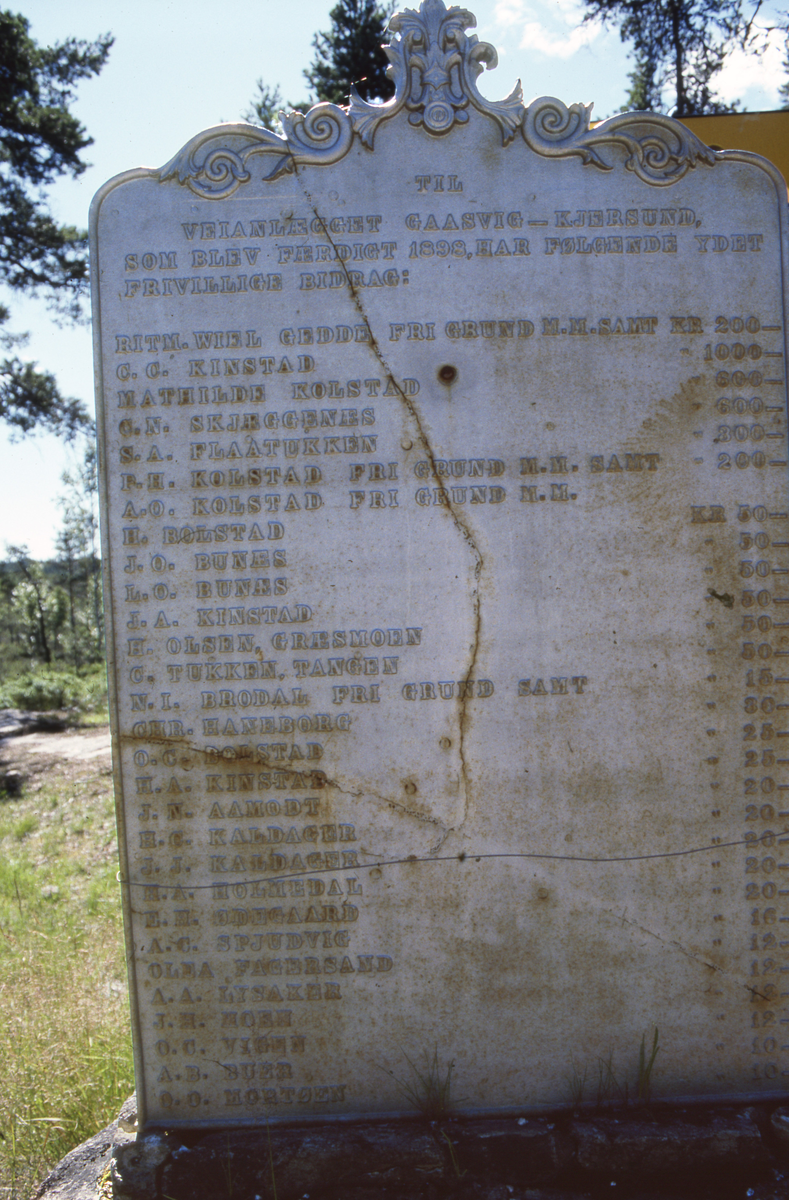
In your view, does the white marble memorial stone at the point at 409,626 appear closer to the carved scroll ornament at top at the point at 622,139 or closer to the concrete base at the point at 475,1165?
the carved scroll ornament at top at the point at 622,139

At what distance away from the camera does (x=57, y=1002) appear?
146 inches

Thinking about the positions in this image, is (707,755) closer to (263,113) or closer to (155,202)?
(155,202)

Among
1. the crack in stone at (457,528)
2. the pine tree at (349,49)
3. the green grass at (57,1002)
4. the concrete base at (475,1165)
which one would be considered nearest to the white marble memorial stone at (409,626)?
the crack in stone at (457,528)

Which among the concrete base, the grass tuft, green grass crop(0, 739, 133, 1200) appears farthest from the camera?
green grass crop(0, 739, 133, 1200)

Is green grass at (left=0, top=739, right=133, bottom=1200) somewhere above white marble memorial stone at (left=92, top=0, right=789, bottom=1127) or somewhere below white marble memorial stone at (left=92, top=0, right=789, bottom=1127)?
below

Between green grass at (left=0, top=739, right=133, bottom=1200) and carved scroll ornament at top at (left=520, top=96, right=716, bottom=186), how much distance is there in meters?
3.79

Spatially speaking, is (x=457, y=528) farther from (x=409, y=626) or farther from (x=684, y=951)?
(x=684, y=951)

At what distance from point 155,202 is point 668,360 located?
5.91 feet

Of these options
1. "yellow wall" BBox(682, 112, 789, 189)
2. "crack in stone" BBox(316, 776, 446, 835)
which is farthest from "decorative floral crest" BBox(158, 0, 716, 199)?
"yellow wall" BBox(682, 112, 789, 189)

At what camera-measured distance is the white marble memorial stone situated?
107 inches

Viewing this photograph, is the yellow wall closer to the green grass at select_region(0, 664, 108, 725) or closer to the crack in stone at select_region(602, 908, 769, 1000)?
the crack in stone at select_region(602, 908, 769, 1000)

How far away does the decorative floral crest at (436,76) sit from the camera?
2725mm

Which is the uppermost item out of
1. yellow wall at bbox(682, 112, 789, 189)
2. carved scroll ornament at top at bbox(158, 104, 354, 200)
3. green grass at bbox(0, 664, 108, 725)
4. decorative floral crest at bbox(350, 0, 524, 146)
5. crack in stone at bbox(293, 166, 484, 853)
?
yellow wall at bbox(682, 112, 789, 189)

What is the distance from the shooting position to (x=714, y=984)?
2.75 metres
